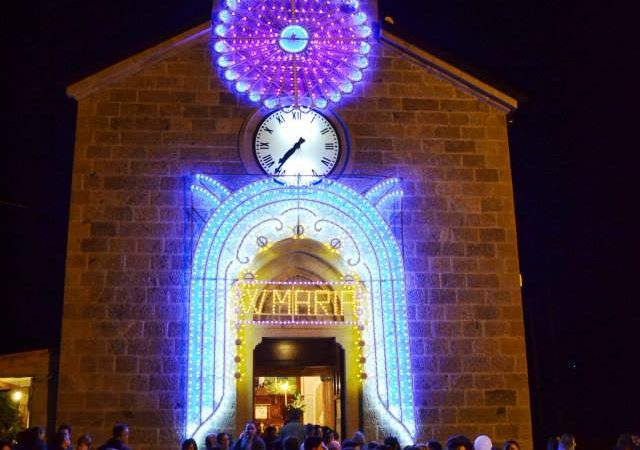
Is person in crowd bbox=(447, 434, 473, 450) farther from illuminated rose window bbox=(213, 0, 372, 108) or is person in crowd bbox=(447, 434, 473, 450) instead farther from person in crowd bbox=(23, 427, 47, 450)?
illuminated rose window bbox=(213, 0, 372, 108)

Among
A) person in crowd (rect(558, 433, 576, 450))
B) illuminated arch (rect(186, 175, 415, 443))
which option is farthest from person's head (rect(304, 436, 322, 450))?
illuminated arch (rect(186, 175, 415, 443))

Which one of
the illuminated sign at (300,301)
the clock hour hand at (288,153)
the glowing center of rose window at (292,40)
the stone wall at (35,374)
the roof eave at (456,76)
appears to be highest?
the glowing center of rose window at (292,40)

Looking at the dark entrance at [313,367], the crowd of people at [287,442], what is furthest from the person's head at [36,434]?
the dark entrance at [313,367]

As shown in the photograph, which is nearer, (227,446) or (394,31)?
(227,446)

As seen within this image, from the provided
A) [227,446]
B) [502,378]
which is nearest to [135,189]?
[227,446]

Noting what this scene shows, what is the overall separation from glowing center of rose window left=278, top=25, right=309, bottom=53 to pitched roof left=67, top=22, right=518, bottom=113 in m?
1.20

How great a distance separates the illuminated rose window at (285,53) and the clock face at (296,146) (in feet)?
0.76

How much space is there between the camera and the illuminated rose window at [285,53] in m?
11.6

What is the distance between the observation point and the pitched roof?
37.2 feet

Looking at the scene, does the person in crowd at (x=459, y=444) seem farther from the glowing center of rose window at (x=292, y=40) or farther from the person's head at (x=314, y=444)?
the glowing center of rose window at (x=292, y=40)

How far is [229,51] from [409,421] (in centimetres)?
627

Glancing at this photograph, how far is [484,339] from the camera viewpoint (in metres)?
11.0

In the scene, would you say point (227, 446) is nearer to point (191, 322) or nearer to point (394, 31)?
point (191, 322)

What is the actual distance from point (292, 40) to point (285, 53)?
23cm
